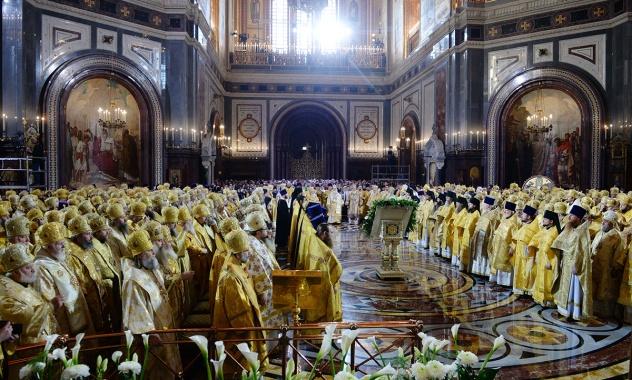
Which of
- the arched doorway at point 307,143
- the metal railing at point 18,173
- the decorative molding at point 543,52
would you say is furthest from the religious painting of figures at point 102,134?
the decorative molding at point 543,52

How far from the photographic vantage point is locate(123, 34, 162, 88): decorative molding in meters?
20.7

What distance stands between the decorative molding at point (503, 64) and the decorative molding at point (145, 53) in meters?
14.8

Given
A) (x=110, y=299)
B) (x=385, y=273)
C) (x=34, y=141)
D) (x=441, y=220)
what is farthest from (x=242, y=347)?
(x=34, y=141)

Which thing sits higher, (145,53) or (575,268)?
(145,53)

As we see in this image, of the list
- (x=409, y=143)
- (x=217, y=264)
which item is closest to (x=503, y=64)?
(x=409, y=143)

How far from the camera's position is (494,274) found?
10.1 metres

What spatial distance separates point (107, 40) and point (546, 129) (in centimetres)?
1842

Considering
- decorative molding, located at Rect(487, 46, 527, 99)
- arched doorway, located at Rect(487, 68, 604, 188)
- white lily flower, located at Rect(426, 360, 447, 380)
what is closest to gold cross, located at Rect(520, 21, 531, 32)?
decorative molding, located at Rect(487, 46, 527, 99)

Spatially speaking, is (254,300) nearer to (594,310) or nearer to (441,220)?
(594,310)

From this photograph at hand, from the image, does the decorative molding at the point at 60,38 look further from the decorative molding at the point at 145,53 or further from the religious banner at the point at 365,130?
the religious banner at the point at 365,130

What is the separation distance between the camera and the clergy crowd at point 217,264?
4.28m

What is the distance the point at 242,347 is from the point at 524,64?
75.4 ft

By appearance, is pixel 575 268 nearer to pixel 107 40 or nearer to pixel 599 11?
pixel 599 11

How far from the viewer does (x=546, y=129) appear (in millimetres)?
21250
